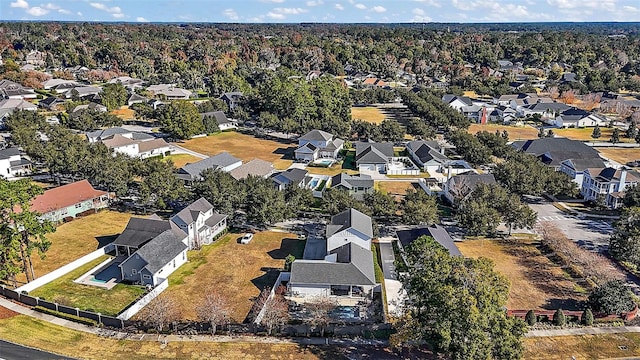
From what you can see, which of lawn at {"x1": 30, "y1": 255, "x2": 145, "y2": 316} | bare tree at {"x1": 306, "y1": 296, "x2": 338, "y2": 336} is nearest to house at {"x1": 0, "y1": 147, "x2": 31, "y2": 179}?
lawn at {"x1": 30, "y1": 255, "x2": 145, "y2": 316}

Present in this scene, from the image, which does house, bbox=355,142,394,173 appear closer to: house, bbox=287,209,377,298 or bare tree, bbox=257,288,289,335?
house, bbox=287,209,377,298

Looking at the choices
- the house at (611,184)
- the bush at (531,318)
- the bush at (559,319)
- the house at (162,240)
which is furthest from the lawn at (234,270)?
the house at (611,184)

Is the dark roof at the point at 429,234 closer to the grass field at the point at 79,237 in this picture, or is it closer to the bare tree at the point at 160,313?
the bare tree at the point at 160,313

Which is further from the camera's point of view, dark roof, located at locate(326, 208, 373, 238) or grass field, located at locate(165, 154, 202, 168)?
grass field, located at locate(165, 154, 202, 168)

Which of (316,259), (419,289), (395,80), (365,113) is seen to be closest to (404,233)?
(316,259)

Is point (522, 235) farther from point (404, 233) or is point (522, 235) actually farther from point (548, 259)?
point (404, 233)

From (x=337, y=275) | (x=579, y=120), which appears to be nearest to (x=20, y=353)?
(x=337, y=275)
